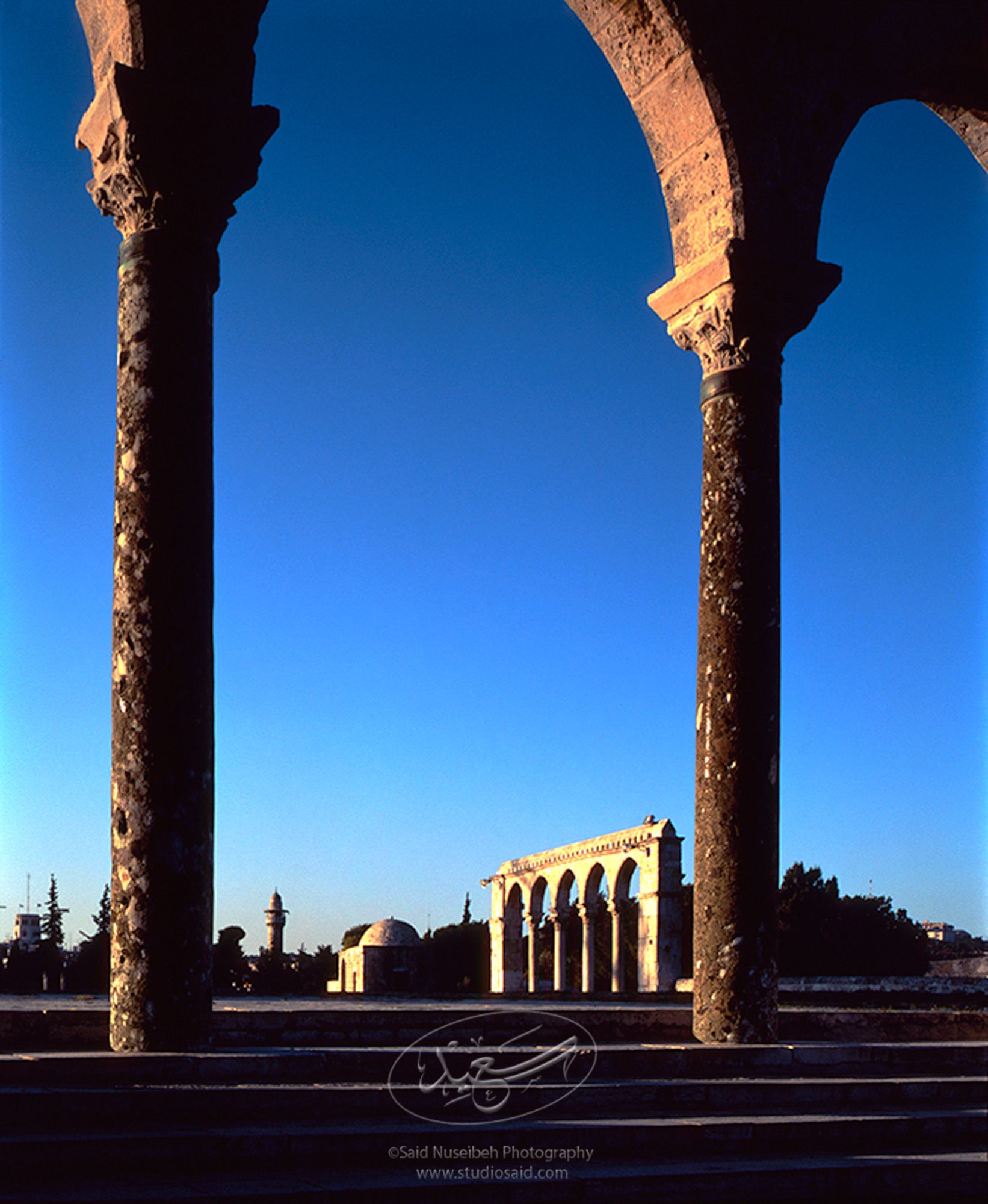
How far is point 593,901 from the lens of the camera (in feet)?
98.5

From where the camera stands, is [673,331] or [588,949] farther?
[588,949]

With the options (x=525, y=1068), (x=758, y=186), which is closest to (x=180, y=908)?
(x=525, y=1068)

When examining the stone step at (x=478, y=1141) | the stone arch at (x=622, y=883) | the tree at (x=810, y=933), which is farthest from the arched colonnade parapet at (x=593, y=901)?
the stone step at (x=478, y=1141)

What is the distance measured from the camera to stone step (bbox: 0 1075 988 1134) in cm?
456

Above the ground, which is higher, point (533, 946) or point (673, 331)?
point (673, 331)

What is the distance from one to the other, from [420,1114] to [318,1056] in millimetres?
492

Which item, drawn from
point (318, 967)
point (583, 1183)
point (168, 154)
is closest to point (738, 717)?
point (583, 1183)

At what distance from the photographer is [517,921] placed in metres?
35.0

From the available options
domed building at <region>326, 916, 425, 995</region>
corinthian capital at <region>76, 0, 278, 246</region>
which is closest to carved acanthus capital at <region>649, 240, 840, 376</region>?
corinthian capital at <region>76, 0, 278, 246</region>

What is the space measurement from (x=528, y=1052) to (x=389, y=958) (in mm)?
16720

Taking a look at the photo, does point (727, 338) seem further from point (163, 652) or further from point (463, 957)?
point (463, 957)

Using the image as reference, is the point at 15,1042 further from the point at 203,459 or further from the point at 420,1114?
the point at 203,459

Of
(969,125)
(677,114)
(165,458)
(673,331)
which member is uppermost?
(969,125)

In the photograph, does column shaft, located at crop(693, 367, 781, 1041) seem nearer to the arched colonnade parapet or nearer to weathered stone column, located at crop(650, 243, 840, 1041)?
weathered stone column, located at crop(650, 243, 840, 1041)
